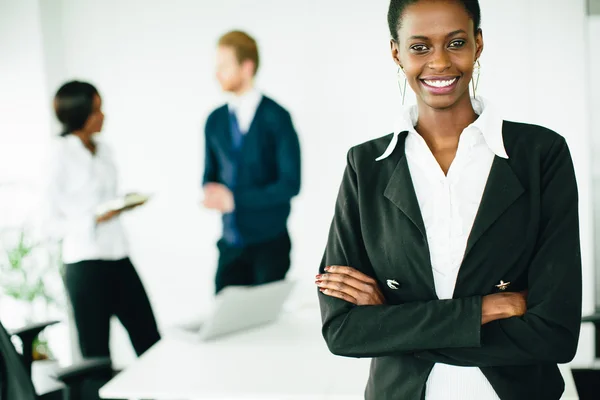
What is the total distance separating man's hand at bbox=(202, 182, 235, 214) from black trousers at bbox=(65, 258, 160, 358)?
23.6 inches

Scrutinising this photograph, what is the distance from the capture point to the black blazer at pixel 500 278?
4.42 feet

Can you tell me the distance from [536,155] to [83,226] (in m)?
2.34

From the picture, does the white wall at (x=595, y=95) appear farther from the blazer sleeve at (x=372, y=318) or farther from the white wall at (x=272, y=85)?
the blazer sleeve at (x=372, y=318)

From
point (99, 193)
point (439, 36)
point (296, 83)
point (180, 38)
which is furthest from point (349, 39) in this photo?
point (439, 36)

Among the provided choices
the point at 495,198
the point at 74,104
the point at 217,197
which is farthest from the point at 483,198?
the point at 217,197

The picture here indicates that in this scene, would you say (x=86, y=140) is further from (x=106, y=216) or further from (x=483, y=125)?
(x=483, y=125)

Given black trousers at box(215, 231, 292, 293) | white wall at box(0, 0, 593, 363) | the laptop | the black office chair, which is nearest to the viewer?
the black office chair

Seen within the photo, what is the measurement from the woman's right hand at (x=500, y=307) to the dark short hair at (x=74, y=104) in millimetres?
2374

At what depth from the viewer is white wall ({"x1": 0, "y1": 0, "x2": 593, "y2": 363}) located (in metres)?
3.79

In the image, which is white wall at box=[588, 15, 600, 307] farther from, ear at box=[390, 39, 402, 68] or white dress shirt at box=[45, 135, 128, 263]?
ear at box=[390, 39, 402, 68]

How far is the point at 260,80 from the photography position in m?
4.03

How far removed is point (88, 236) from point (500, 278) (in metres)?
2.29

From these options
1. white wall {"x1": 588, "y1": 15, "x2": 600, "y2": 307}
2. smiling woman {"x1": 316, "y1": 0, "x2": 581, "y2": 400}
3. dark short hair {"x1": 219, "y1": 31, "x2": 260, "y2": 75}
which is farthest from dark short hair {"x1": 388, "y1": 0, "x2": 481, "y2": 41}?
white wall {"x1": 588, "y1": 15, "x2": 600, "y2": 307}

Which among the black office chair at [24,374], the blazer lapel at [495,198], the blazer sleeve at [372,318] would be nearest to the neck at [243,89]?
the black office chair at [24,374]
